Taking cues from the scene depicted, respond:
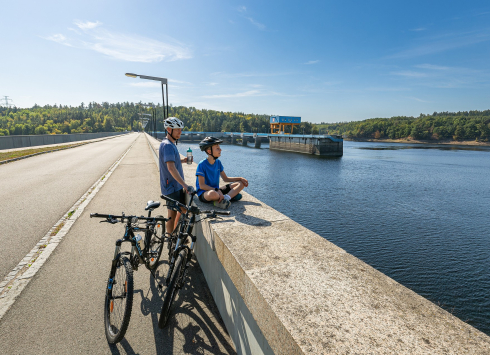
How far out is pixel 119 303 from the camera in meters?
2.80

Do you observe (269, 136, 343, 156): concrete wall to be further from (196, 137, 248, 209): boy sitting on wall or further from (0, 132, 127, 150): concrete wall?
(196, 137, 248, 209): boy sitting on wall

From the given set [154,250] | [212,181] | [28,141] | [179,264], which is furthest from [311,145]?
[179,264]

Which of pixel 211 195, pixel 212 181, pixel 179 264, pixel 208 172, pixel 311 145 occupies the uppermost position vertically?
pixel 208 172

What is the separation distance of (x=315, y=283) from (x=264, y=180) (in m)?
26.1

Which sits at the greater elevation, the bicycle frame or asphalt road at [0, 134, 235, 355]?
the bicycle frame

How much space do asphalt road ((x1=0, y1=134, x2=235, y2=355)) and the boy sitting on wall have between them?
116cm

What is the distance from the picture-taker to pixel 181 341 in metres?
2.88

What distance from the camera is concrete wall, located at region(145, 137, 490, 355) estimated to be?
1.64 metres

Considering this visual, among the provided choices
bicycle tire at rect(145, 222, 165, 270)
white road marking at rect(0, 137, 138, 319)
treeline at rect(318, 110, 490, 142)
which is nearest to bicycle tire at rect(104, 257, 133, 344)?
bicycle tire at rect(145, 222, 165, 270)

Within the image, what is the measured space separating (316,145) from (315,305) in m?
68.2

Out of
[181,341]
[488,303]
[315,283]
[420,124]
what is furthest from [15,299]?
[420,124]

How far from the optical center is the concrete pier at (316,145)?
65.5 metres

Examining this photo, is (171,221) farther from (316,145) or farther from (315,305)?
(316,145)

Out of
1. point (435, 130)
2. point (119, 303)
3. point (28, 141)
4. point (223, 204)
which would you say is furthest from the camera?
point (435, 130)
